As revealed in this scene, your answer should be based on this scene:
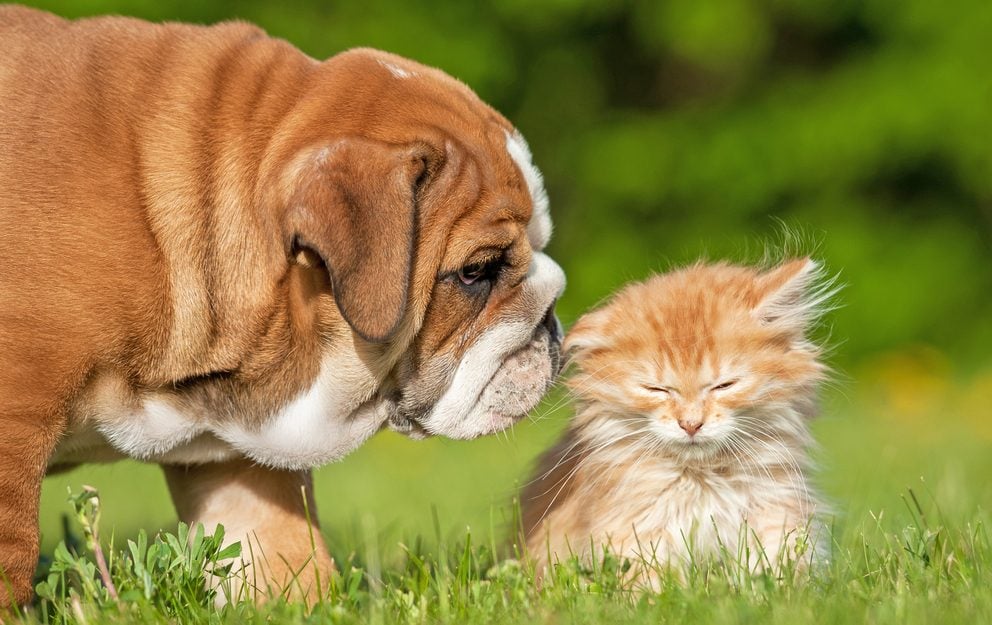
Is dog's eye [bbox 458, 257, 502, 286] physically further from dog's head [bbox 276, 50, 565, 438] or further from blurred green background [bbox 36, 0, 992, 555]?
blurred green background [bbox 36, 0, 992, 555]

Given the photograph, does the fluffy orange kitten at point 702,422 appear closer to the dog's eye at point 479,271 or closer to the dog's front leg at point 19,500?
the dog's eye at point 479,271

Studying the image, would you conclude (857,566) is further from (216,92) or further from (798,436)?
(216,92)

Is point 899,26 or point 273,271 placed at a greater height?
point 899,26

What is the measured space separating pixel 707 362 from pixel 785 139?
7.86 meters

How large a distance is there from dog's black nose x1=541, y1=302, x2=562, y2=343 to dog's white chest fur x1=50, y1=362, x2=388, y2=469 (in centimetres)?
57

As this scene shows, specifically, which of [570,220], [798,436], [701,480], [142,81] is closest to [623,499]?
[701,480]

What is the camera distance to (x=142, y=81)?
3.80 metres

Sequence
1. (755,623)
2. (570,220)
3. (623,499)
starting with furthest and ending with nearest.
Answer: (570,220) → (623,499) → (755,623)

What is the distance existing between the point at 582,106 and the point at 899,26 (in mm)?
3149

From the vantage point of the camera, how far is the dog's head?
3.38 metres

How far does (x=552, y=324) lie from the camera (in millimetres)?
4117

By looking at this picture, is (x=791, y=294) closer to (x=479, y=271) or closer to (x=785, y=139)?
(x=479, y=271)

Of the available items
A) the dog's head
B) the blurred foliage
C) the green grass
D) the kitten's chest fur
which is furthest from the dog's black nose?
the blurred foliage

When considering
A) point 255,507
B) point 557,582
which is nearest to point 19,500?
point 255,507
